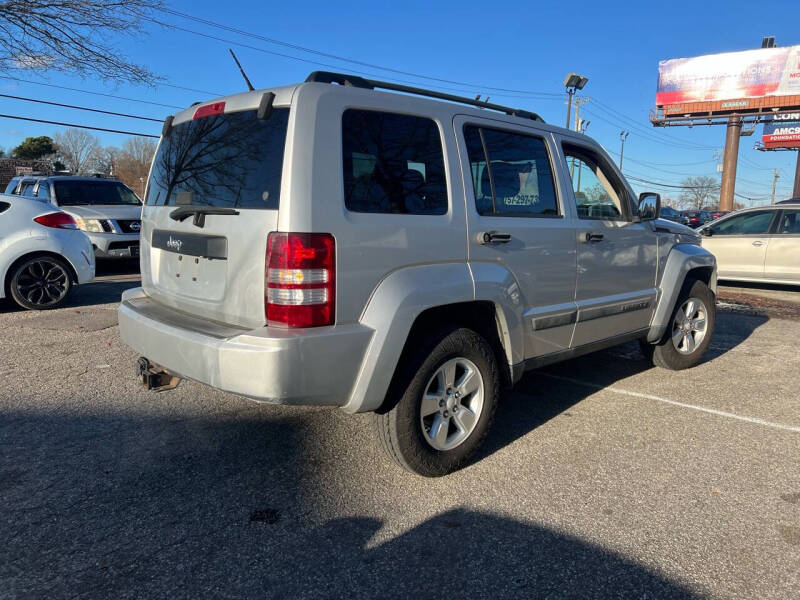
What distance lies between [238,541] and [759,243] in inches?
422

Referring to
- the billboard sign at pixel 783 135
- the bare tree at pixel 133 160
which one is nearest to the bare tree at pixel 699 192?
the billboard sign at pixel 783 135

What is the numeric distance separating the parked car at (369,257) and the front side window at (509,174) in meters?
0.01

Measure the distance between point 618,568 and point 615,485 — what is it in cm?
77

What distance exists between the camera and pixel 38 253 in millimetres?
7285

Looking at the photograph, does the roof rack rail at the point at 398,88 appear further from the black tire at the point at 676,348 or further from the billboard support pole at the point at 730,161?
the billboard support pole at the point at 730,161

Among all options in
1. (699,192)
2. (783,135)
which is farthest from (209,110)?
(699,192)

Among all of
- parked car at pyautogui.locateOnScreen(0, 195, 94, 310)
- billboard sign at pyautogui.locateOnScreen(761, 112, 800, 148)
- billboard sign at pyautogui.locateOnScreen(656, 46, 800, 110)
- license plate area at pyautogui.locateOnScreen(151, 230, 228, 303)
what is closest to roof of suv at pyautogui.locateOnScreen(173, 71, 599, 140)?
license plate area at pyautogui.locateOnScreen(151, 230, 228, 303)

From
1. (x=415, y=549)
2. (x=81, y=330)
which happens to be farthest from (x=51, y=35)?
(x=415, y=549)

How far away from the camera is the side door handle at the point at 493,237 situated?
129 inches

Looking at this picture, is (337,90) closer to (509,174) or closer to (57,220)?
(509,174)

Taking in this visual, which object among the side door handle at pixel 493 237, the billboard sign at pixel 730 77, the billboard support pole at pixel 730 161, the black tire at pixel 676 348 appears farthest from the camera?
the billboard support pole at pixel 730 161

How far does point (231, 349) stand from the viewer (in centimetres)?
265

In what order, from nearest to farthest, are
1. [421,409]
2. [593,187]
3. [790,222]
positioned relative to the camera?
1. [421,409]
2. [593,187]
3. [790,222]

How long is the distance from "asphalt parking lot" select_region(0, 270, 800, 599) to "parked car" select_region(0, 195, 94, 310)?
2.92 m
